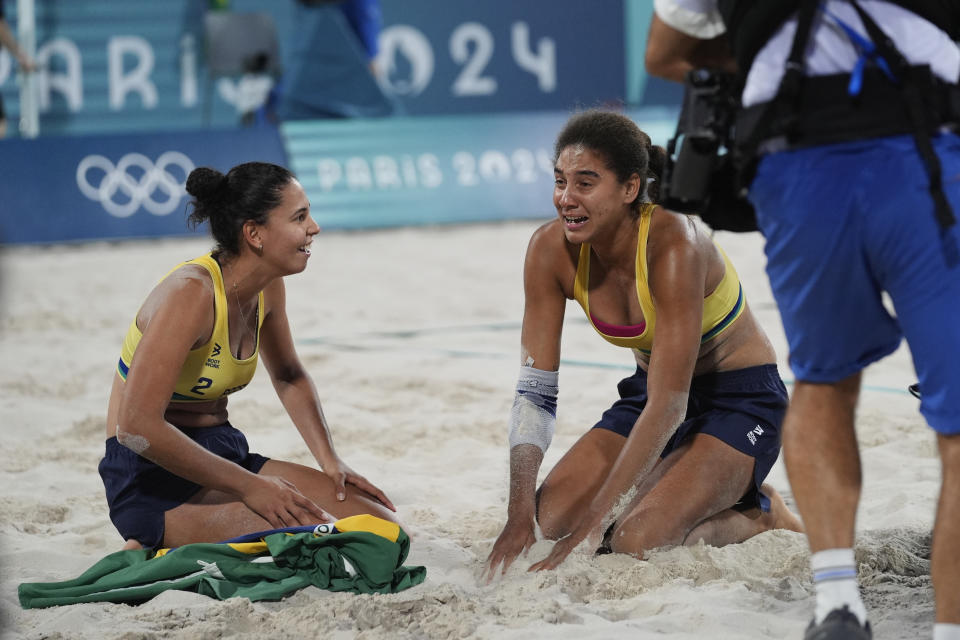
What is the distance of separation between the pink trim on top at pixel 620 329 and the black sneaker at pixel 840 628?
121 cm

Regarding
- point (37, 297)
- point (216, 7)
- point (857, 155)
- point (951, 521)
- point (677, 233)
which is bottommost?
point (37, 297)

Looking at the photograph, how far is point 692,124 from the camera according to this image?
2170 mm

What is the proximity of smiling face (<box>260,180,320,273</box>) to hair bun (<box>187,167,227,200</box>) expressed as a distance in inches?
6.6

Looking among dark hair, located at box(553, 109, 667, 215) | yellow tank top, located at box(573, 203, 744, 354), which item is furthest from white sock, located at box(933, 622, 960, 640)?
dark hair, located at box(553, 109, 667, 215)

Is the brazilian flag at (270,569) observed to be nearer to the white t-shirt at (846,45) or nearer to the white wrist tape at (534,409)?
the white wrist tape at (534,409)

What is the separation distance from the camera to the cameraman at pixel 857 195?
194 cm

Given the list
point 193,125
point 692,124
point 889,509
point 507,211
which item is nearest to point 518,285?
point 507,211

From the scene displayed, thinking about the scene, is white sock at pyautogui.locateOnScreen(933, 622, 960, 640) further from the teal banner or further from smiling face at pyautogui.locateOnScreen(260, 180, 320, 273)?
the teal banner

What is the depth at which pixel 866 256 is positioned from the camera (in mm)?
2008

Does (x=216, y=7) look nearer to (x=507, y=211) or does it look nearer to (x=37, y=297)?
(x=507, y=211)

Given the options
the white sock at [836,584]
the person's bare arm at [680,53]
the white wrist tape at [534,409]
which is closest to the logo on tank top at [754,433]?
the white wrist tape at [534,409]

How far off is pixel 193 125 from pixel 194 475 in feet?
34.3

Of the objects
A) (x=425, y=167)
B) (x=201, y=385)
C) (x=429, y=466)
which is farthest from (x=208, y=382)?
(x=425, y=167)

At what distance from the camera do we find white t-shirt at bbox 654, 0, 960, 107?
77.7 inches
